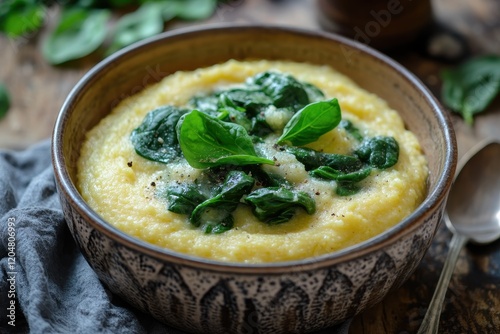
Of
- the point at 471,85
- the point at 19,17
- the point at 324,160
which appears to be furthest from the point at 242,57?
the point at 19,17

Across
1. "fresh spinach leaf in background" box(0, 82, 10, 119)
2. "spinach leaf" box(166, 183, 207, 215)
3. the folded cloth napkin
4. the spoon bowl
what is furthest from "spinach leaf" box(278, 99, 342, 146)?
"fresh spinach leaf in background" box(0, 82, 10, 119)

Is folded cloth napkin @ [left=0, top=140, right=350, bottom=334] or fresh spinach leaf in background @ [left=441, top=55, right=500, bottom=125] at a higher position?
folded cloth napkin @ [left=0, top=140, right=350, bottom=334]

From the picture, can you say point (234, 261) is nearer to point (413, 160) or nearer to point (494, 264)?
point (413, 160)

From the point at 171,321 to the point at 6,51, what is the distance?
3.94 meters

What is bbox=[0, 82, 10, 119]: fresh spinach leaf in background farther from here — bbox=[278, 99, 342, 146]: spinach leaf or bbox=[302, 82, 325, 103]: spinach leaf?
bbox=[278, 99, 342, 146]: spinach leaf

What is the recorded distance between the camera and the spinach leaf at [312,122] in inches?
154

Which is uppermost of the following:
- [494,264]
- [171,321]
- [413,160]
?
[413,160]

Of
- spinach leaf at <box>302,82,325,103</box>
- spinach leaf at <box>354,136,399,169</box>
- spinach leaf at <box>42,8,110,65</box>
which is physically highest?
spinach leaf at <box>302,82,325,103</box>

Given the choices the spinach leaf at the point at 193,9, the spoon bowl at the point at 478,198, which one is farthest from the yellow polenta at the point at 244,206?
the spinach leaf at the point at 193,9

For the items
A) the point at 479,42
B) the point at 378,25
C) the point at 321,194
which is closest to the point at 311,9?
the point at 378,25

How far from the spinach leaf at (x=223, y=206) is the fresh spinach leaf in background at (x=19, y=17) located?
3754 mm

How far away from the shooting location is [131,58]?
4695mm

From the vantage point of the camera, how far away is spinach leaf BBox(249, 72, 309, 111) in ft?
14.1

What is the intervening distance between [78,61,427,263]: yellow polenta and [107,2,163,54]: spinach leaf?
181 cm
